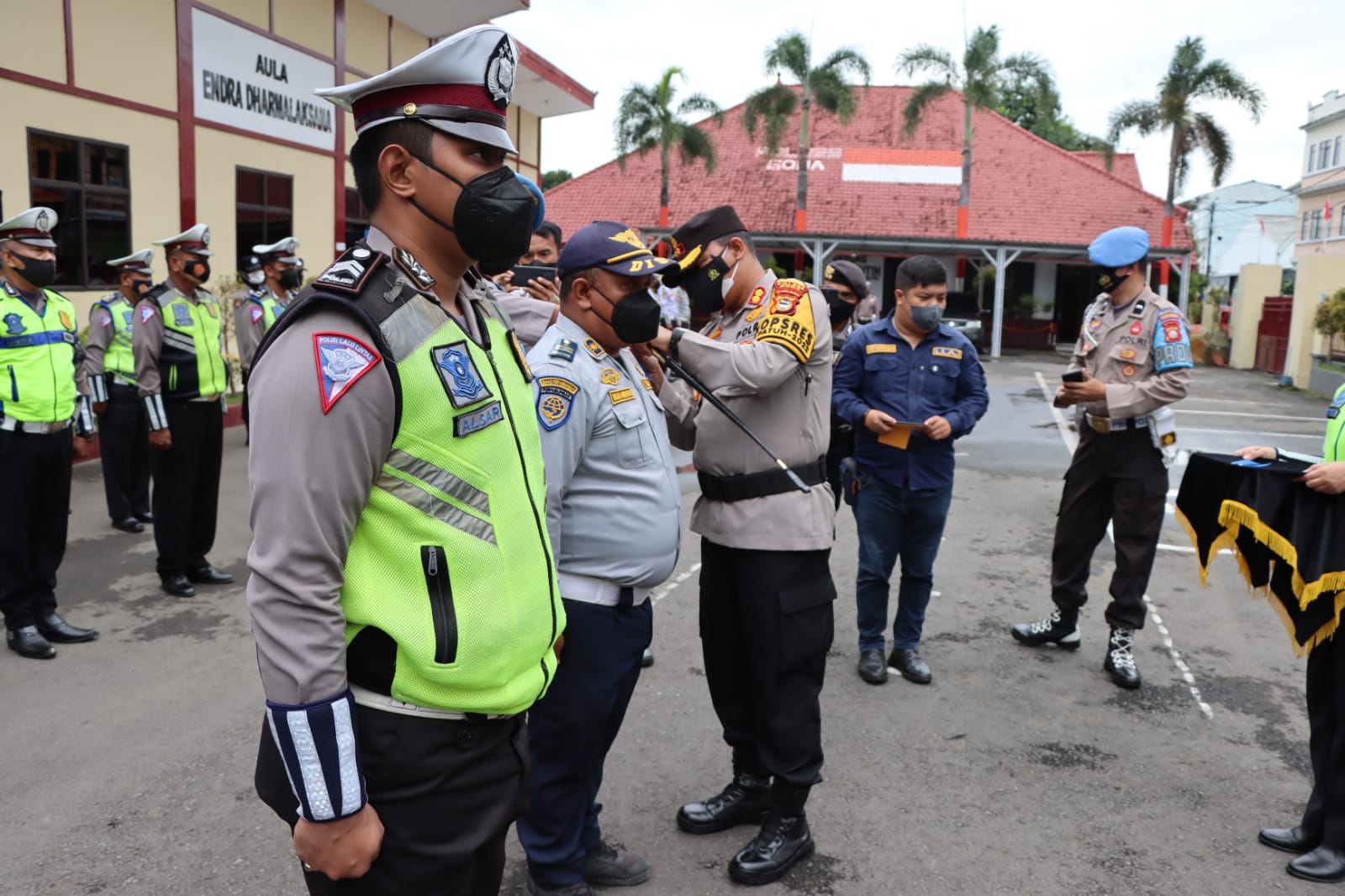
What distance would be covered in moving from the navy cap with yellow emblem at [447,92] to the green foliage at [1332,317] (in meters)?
22.0

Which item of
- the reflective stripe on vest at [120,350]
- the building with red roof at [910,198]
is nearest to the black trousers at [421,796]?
the reflective stripe on vest at [120,350]

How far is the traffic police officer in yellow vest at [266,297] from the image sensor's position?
8.48m

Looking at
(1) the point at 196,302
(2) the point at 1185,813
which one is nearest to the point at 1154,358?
(2) the point at 1185,813

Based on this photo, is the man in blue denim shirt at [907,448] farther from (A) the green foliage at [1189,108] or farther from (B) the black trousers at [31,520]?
(A) the green foliage at [1189,108]

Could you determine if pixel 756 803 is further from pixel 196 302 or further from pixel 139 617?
pixel 196 302

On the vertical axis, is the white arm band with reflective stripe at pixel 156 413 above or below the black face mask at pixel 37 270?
below

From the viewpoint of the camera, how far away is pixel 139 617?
528 cm

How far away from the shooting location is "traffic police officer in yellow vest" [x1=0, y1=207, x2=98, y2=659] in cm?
474

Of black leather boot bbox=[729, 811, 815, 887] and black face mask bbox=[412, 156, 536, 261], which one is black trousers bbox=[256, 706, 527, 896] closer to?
black face mask bbox=[412, 156, 536, 261]

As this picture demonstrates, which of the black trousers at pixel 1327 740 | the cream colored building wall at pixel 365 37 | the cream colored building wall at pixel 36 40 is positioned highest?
the cream colored building wall at pixel 365 37

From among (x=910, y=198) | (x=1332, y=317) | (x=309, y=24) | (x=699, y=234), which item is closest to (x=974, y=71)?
(x=910, y=198)

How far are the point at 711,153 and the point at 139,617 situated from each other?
25973mm

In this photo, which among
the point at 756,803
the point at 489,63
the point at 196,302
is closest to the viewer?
the point at 489,63

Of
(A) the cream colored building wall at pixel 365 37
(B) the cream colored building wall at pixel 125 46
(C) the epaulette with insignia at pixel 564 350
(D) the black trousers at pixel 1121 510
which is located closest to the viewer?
(C) the epaulette with insignia at pixel 564 350
